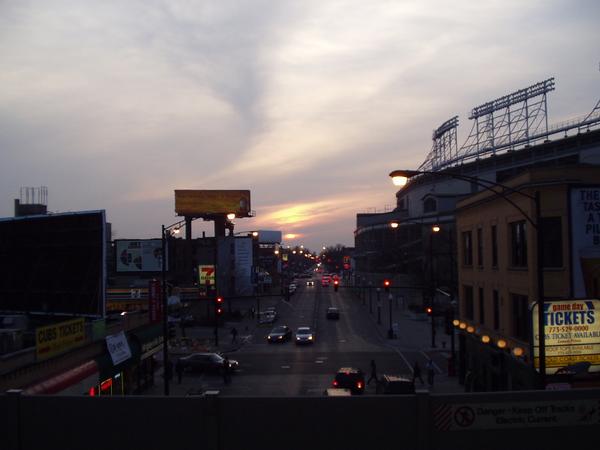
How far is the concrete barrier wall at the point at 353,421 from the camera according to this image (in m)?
9.20

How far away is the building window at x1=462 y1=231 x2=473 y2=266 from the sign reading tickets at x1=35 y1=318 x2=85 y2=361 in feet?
62.4

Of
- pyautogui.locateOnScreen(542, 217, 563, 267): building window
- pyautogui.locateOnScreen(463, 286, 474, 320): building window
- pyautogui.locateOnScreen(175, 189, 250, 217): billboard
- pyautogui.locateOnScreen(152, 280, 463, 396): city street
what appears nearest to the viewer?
pyautogui.locateOnScreen(542, 217, 563, 267): building window

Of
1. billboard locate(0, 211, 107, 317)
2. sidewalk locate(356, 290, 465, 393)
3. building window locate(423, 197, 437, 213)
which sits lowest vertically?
sidewalk locate(356, 290, 465, 393)


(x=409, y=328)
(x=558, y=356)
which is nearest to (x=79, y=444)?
(x=558, y=356)

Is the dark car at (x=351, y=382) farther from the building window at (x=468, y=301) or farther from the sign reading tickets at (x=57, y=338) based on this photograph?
the sign reading tickets at (x=57, y=338)

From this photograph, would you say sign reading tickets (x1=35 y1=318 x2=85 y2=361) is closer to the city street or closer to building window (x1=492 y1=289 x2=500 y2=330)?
the city street

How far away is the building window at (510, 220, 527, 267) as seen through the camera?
71.8ft

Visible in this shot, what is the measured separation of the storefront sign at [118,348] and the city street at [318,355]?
12.2 feet

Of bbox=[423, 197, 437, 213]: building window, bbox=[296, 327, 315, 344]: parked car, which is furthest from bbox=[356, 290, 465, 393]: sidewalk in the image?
bbox=[423, 197, 437, 213]: building window

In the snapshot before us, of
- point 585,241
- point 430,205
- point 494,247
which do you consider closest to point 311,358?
point 494,247

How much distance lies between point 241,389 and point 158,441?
21615 mm

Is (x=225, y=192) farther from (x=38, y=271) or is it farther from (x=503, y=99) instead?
(x=38, y=271)

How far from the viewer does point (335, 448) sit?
30.3 feet

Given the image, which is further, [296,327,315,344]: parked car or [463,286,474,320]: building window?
[296,327,315,344]: parked car
